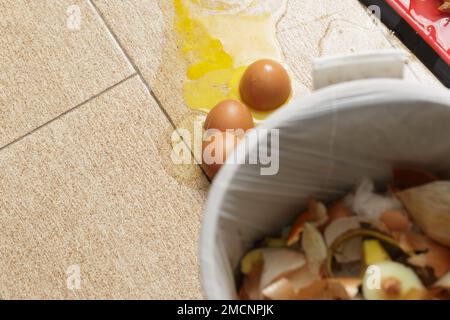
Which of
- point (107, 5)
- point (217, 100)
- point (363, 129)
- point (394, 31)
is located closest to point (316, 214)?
point (363, 129)

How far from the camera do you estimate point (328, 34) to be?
116 cm

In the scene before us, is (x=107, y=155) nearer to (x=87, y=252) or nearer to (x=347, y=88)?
(x=87, y=252)

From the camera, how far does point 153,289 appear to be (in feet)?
3.17

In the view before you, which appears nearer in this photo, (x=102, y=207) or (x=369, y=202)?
(x=369, y=202)

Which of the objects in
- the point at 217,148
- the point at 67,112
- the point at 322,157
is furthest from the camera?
the point at 67,112

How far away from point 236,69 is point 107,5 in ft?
1.08

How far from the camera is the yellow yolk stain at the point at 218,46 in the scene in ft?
3.65

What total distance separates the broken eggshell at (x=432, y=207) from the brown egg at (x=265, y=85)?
34cm

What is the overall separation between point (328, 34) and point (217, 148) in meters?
0.39

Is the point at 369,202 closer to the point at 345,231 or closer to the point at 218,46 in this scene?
the point at 345,231

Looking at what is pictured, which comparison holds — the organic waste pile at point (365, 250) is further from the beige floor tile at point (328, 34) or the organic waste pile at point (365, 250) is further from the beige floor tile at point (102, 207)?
the beige floor tile at point (328, 34)

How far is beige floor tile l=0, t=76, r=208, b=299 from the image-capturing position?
98 cm

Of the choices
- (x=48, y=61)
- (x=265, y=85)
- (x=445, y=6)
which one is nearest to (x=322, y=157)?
(x=265, y=85)

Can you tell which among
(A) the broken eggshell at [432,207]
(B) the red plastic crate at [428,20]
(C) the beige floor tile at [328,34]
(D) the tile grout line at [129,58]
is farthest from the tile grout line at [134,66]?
(B) the red plastic crate at [428,20]
